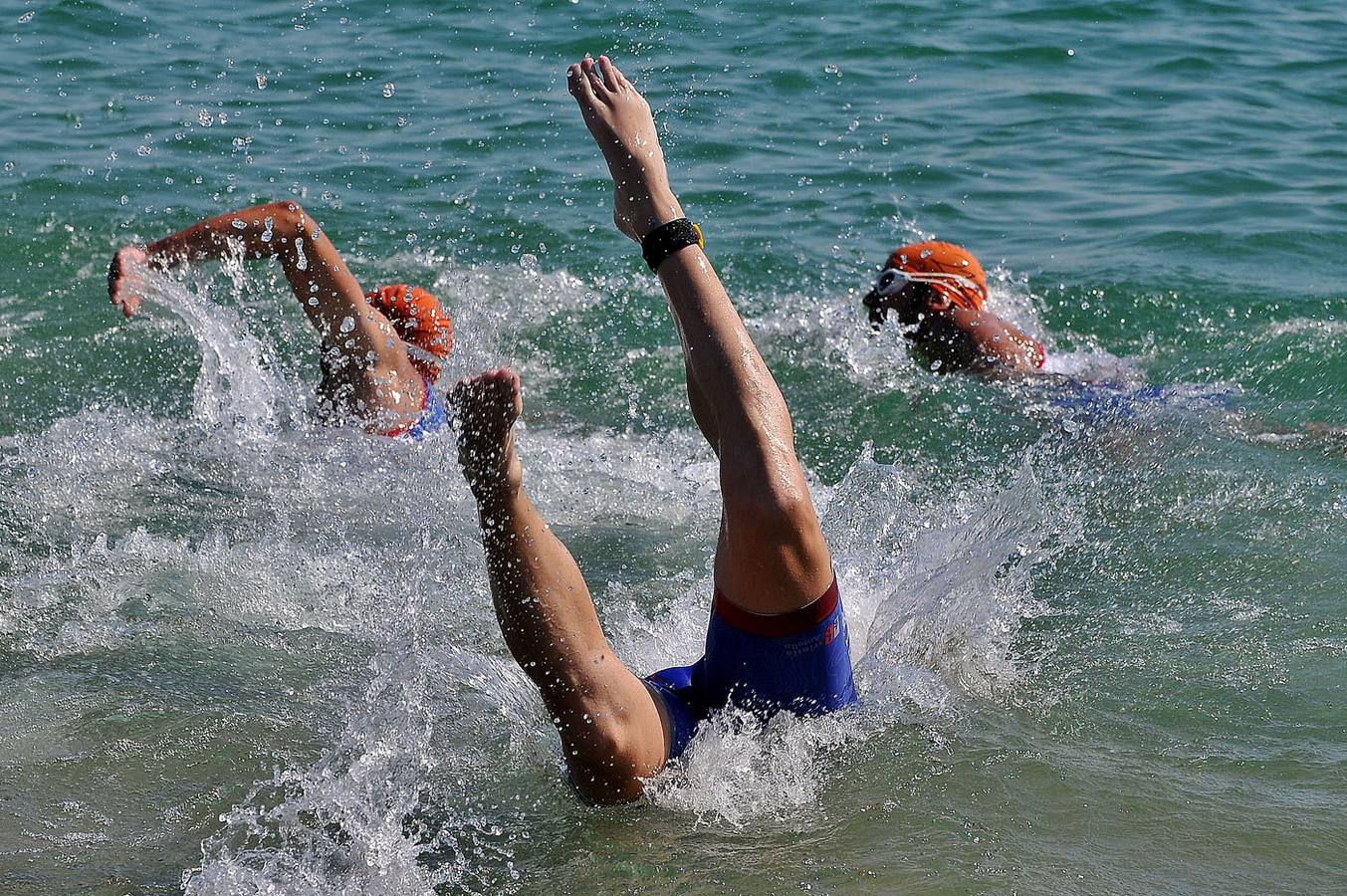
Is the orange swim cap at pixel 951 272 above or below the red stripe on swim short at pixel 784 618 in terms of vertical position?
above

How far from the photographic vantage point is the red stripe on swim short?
3822 millimetres

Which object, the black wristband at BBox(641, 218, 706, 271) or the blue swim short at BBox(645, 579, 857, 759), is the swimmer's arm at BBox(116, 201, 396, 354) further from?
the blue swim short at BBox(645, 579, 857, 759)

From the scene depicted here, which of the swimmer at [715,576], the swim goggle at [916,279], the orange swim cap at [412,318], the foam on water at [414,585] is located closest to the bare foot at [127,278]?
the foam on water at [414,585]

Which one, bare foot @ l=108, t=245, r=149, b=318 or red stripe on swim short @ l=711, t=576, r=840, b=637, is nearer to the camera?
red stripe on swim short @ l=711, t=576, r=840, b=637

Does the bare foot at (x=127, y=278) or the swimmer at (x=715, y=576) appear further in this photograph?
the bare foot at (x=127, y=278)

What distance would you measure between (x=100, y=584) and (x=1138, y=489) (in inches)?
158

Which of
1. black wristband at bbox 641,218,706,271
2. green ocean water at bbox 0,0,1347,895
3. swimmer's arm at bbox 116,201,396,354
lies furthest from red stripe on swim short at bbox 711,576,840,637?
swimmer's arm at bbox 116,201,396,354

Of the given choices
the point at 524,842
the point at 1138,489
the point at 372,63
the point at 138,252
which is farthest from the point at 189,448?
the point at 372,63

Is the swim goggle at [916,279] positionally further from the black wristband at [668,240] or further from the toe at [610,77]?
the black wristband at [668,240]

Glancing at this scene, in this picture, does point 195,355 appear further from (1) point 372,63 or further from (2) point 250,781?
(1) point 372,63

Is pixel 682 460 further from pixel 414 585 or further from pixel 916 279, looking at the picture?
pixel 414 585

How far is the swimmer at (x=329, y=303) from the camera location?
599 cm

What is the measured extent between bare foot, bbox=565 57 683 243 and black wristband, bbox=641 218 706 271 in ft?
0.10

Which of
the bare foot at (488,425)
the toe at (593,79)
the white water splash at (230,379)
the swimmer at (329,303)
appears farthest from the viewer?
the white water splash at (230,379)
